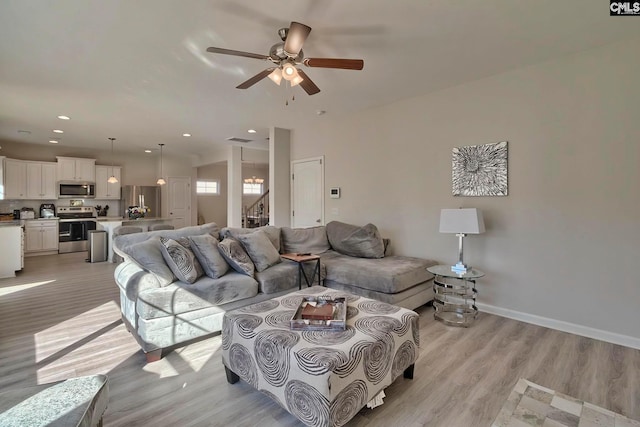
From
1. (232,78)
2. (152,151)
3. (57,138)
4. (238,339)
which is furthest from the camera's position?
(152,151)

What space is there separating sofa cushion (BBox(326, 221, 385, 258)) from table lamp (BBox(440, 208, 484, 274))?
1.02 metres

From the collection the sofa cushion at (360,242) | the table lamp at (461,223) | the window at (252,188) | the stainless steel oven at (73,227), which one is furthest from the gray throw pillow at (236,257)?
the window at (252,188)

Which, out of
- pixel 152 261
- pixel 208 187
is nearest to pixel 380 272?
pixel 152 261

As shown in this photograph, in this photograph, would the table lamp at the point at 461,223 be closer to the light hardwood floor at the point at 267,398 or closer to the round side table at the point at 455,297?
the round side table at the point at 455,297

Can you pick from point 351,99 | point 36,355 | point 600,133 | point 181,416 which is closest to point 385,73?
point 351,99

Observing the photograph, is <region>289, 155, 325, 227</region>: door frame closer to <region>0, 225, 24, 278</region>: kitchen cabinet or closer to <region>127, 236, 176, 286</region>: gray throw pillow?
<region>127, 236, 176, 286</region>: gray throw pillow

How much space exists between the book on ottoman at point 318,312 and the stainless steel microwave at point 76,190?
8.82 metres

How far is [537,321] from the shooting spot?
11.3 ft

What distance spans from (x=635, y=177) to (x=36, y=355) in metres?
5.64

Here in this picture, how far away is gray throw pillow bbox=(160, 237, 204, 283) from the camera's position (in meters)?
2.93

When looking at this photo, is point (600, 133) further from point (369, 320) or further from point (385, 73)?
point (369, 320)

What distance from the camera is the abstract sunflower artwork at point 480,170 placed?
3.66 meters

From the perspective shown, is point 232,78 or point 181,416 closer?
point 181,416

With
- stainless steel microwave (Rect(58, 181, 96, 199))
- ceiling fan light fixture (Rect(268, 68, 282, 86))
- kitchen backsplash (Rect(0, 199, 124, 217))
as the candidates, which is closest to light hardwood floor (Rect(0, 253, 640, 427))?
ceiling fan light fixture (Rect(268, 68, 282, 86))
